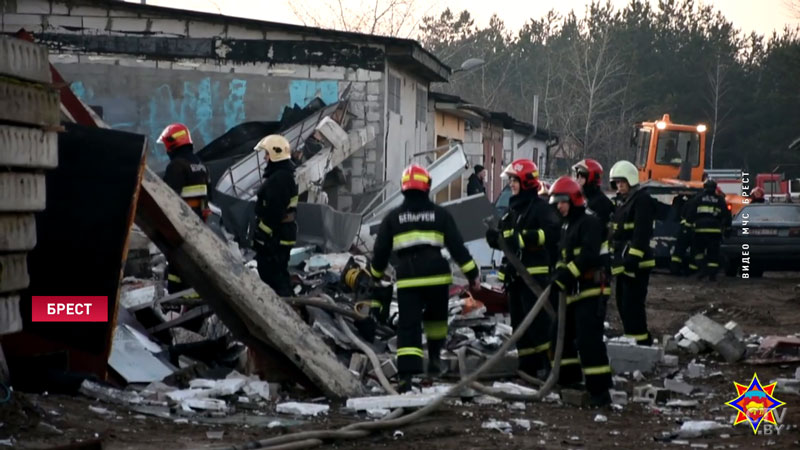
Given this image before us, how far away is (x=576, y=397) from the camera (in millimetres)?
9461

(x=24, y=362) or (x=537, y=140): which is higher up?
(x=537, y=140)

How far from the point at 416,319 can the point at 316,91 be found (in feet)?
43.1

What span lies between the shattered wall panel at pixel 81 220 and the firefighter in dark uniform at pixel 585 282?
328 cm

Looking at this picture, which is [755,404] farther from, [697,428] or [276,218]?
[276,218]

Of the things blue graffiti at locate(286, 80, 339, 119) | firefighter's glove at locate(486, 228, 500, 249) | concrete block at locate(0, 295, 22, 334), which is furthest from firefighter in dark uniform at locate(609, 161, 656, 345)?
blue graffiti at locate(286, 80, 339, 119)

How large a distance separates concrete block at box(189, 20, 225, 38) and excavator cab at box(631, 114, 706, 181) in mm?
10996

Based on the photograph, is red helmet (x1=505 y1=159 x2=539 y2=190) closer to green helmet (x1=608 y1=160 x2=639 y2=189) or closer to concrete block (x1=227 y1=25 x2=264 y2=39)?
green helmet (x1=608 y1=160 x2=639 y2=189)

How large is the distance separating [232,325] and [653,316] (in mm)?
8946

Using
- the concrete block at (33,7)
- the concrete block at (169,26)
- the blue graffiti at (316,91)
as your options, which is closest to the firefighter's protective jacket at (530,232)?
the blue graffiti at (316,91)

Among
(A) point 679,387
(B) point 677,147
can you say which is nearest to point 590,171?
(A) point 679,387

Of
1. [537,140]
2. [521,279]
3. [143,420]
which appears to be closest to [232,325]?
[143,420]

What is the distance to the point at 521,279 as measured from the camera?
1088 cm

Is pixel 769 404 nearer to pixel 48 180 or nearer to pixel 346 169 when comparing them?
pixel 48 180

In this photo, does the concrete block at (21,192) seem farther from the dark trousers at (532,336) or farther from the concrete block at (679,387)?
the concrete block at (679,387)
